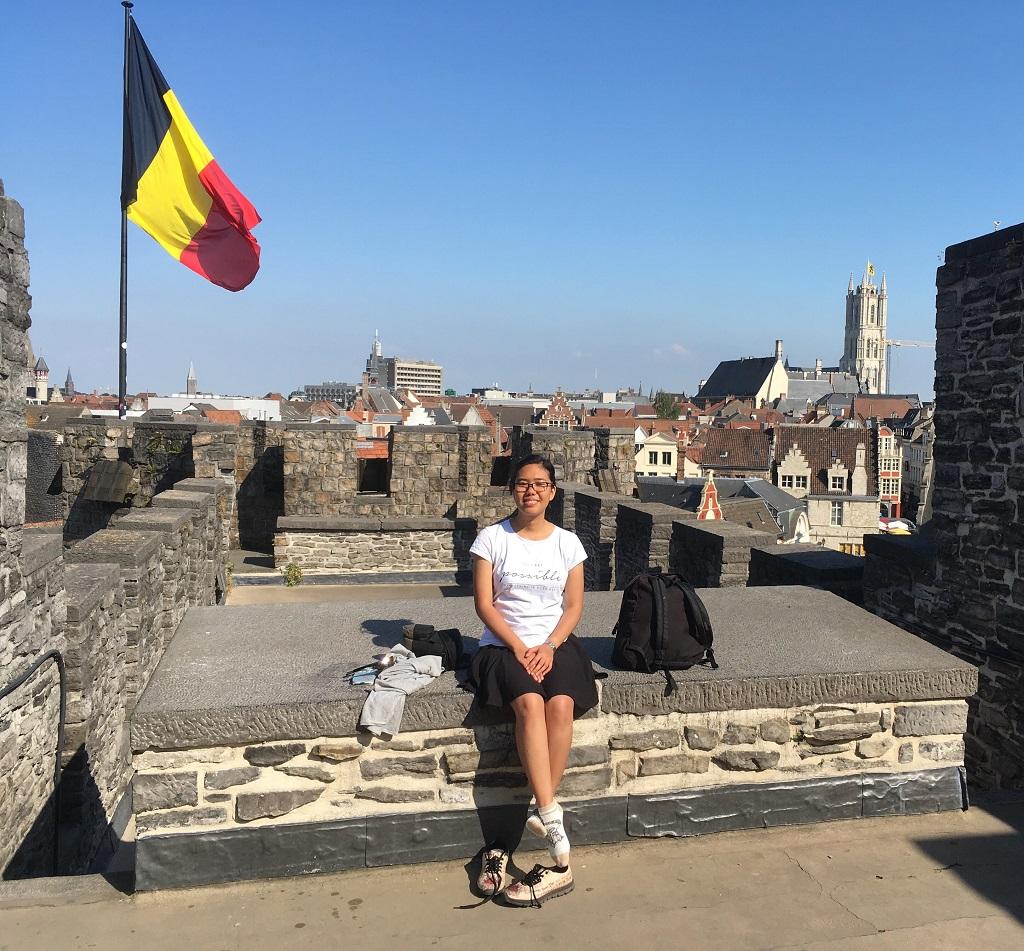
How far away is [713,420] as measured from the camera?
8850 cm

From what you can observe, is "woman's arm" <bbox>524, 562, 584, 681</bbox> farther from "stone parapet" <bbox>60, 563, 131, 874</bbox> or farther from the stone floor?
"stone parapet" <bbox>60, 563, 131, 874</bbox>

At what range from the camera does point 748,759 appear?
367 centimetres

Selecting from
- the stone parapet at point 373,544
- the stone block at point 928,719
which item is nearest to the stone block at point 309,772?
the stone block at point 928,719

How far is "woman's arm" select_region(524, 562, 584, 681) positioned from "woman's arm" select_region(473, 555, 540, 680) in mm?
56

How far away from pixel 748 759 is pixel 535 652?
1.02 meters

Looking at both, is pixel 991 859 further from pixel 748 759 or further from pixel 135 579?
pixel 135 579

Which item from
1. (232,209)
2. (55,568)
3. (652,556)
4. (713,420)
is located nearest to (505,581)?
(55,568)

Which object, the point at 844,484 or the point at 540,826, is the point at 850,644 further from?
the point at 844,484

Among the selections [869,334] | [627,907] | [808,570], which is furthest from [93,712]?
[869,334]

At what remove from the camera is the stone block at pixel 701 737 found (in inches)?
142

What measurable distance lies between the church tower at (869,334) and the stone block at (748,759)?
16571 cm

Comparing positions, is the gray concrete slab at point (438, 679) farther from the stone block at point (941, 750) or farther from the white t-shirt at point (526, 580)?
the white t-shirt at point (526, 580)

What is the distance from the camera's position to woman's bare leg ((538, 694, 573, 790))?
3305 millimetres

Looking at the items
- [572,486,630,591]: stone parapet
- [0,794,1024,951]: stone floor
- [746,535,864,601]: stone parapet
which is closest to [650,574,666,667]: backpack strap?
[0,794,1024,951]: stone floor
